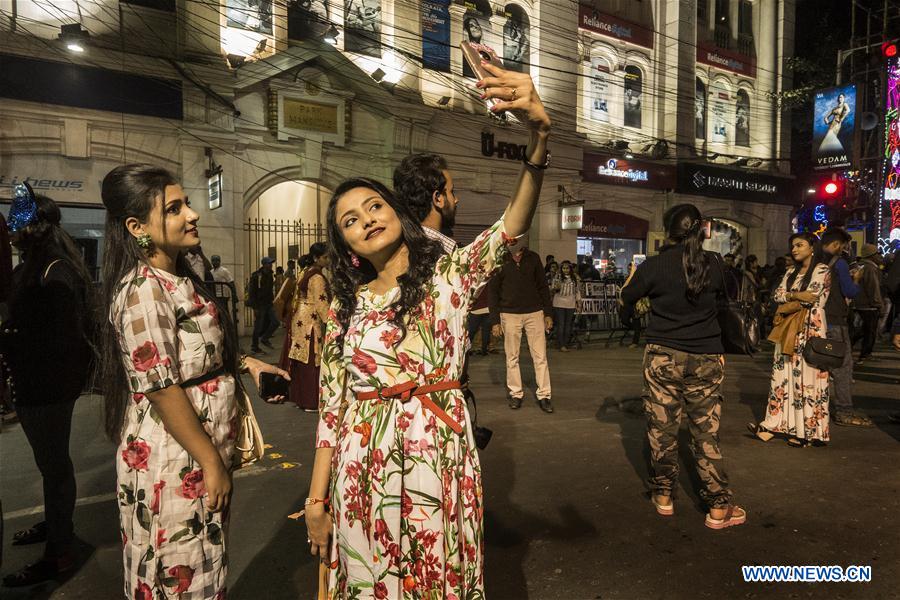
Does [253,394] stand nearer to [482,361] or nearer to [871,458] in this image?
[482,361]

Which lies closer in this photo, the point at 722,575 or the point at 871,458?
the point at 722,575

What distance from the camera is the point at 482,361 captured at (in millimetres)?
10750

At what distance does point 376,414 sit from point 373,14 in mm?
16556

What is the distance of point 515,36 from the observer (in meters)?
18.8

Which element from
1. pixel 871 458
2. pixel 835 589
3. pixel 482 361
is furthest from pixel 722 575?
pixel 482 361

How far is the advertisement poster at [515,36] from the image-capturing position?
18547mm

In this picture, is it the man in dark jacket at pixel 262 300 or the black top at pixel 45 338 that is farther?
the man in dark jacket at pixel 262 300

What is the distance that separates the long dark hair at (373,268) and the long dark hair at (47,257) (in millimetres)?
1863

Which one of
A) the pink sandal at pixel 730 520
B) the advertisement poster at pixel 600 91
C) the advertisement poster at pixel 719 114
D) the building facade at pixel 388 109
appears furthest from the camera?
the advertisement poster at pixel 719 114

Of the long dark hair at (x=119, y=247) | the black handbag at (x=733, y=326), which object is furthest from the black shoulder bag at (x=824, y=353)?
the long dark hair at (x=119, y=247)

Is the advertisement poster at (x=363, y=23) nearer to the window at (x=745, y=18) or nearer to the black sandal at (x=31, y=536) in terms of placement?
the black sandal at (x=31, y=536)

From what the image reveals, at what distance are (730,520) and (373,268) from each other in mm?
3187

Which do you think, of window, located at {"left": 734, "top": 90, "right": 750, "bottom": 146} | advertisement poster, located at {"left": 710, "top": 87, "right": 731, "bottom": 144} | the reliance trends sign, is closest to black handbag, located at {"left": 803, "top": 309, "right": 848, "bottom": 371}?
the reliance trends sign

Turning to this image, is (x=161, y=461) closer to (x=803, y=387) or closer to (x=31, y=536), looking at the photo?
(x=31, y=536)
